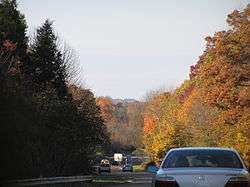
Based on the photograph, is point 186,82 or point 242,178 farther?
point 186,82

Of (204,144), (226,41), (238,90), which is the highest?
(226,41)

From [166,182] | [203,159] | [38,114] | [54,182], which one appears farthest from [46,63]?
[166,182]

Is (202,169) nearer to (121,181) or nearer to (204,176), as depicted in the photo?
(204,176)

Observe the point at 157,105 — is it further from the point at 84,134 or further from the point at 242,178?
the point at 242,178

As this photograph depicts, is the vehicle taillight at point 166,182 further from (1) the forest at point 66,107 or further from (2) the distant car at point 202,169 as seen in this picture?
(1) the forest at point 66,107

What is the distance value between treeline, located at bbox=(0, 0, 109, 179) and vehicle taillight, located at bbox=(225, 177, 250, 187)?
17.2 metres

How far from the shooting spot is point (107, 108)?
166m

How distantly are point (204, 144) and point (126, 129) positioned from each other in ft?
318

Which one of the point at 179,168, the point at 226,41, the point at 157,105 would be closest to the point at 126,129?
the point at 157,105

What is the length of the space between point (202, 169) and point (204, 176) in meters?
0.31

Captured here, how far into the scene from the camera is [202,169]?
11.4 meters

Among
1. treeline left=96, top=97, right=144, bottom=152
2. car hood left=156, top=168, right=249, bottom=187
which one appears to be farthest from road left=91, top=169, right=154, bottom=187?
treeline left=96, top=97, right=144, bottom=152

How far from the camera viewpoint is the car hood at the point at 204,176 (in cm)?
1105

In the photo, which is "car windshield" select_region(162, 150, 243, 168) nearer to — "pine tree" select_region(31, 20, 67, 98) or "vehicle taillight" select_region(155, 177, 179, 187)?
"vehicle taillight" select_region(155, 177, 179, 187)
